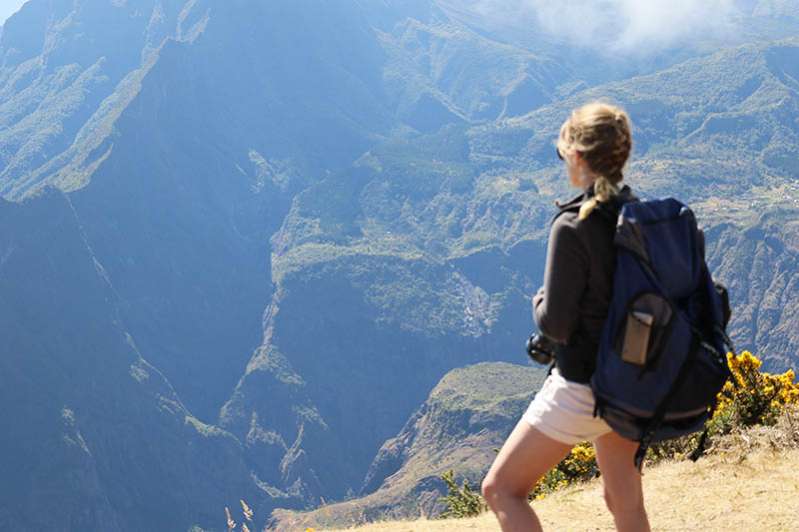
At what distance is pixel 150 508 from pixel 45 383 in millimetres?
35793

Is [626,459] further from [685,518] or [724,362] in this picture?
[685,518]

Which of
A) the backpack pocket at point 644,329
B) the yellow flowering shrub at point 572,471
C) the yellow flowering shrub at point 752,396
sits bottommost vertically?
the yellow flowering shrub at point 572,471

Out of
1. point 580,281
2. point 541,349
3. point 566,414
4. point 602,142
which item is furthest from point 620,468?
point 602,142

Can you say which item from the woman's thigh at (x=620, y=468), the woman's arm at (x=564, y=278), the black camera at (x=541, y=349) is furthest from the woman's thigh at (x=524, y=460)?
the woman's arm at (x=564, y=278)

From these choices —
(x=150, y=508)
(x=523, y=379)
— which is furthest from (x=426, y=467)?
(x=150, y=508)

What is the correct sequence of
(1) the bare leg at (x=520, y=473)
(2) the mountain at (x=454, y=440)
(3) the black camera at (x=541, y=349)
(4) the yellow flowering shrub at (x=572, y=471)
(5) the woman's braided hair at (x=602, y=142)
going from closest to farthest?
(5) the woman's braided hair at (x=602, y=142)
(1) the bare leg at (x=520, y=473)
(3) the black camera at (x=541, y=349)
(4) the yellow flowering shrub at (x=572, y=471)
(2) the mountain at (x=454, y=440)

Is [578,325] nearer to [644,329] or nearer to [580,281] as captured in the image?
[580,281]

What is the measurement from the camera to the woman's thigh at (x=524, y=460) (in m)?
5.59

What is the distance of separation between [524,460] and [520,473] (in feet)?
0.31

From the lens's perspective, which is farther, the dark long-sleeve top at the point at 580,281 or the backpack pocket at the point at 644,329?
the dark long-sleeve top at the point at 580,281

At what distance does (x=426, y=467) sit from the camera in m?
173

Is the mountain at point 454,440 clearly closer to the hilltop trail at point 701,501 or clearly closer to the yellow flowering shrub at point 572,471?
the yellow flowering shrub at point 572,471

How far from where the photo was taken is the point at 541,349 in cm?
576

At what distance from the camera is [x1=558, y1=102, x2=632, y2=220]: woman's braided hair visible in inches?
211
